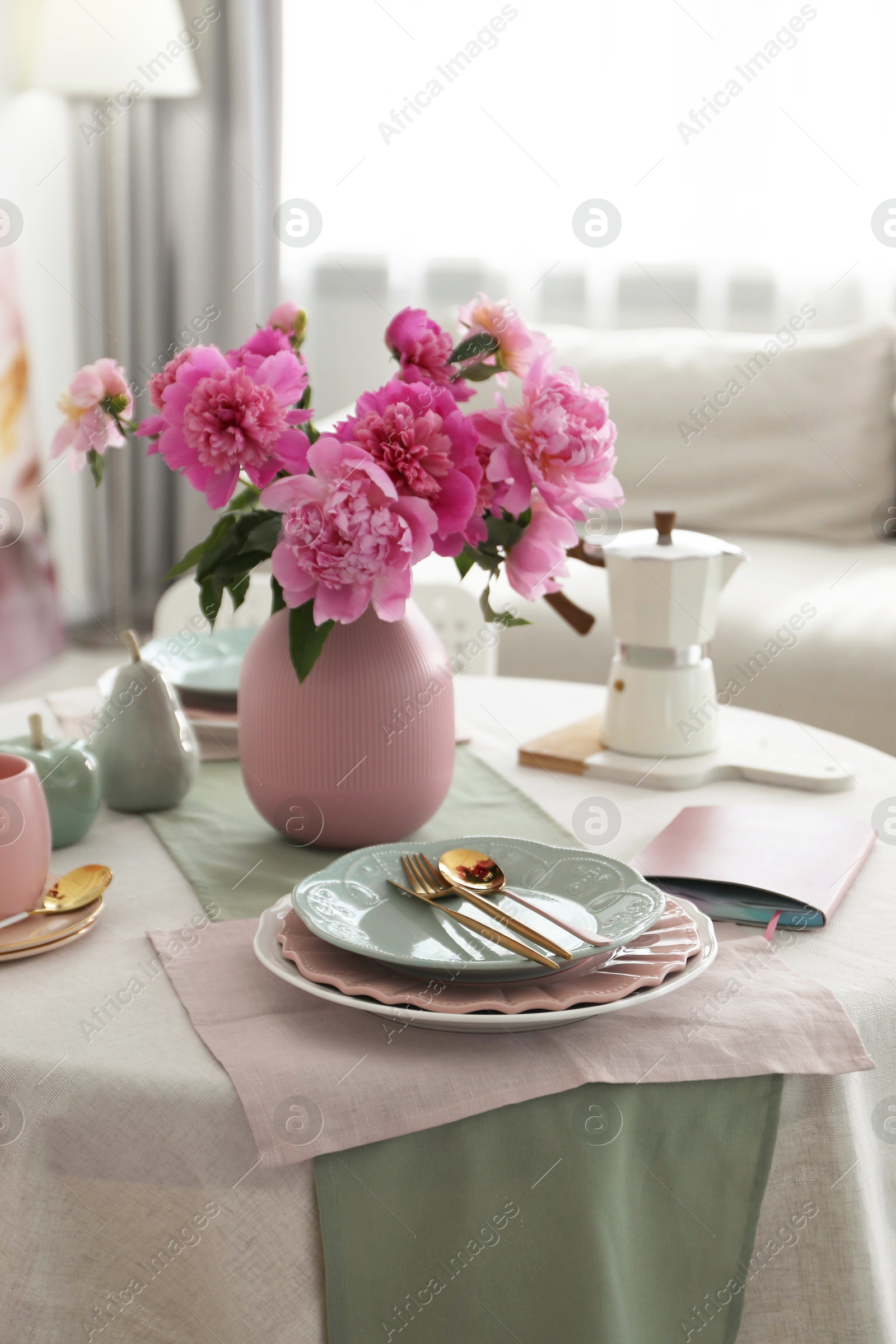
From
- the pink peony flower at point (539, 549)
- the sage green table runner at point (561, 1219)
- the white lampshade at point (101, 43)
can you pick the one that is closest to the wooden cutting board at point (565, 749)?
the pink peony flower at point (539, 549)

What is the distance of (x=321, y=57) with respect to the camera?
3521 millimetres

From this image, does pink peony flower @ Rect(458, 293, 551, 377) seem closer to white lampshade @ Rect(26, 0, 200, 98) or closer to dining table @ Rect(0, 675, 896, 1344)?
dining table @ Rect(0, 675, 896, 1344)

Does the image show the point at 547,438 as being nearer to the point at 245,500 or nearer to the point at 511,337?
the point at 511,337

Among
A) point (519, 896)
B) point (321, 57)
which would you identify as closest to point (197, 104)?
point (321, 57)

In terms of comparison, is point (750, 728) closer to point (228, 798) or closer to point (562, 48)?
point (228, 798)

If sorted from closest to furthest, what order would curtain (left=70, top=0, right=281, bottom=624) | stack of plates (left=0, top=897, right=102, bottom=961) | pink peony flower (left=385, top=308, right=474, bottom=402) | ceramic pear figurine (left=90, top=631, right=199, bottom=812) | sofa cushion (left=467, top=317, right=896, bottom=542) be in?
stack of plates (left=0, top=897, right=102, bottom=961) < pink peony flower (left=385, top=308, right=474, bottom=402) < ceramic pear figurine (left=90, top=631, right=199, bottom=812) < sofa cushion (left=467, top=317, right=896, bottom=542) < curtain (left=70, top=0, right=281, bottom=624)

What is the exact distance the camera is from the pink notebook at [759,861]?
2.75 ft

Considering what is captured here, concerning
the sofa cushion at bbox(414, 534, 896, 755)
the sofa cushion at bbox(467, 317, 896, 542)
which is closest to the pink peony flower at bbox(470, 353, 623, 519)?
the sofa cushion at bbox(414, 534, 896, 755)

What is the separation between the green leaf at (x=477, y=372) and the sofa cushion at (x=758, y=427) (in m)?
1.86

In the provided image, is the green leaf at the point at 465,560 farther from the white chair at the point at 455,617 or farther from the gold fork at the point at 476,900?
the white chair at the point at 455,617

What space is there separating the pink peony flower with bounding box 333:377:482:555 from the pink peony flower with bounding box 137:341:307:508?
5cm

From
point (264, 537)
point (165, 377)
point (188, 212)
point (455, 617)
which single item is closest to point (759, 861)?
point (264, 537)

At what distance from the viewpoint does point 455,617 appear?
1.76 meters

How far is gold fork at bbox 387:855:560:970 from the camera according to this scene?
0.68 m
